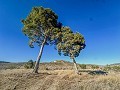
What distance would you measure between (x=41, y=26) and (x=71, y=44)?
6.19 m

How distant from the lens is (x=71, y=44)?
3534 cm

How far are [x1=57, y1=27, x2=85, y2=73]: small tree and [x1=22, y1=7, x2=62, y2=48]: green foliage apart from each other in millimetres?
1503

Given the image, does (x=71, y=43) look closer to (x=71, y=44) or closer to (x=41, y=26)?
(x=71, y=44)

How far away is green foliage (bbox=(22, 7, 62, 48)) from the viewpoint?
118 ft

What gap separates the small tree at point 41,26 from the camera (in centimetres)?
3597

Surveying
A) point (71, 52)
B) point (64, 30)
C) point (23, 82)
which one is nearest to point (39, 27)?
point (64, 30)

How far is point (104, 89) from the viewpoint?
18.3 m

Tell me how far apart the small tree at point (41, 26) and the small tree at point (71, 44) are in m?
1.47

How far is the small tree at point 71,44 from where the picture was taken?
35219 millimetres

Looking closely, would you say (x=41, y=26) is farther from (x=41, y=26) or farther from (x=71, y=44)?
(x=71, y=44)

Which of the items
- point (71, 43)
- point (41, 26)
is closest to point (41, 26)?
point (41, 26)

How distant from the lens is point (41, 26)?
3691cm

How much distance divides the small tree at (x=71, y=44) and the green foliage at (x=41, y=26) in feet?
4.93

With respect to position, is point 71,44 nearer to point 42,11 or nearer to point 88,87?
point 42,11
